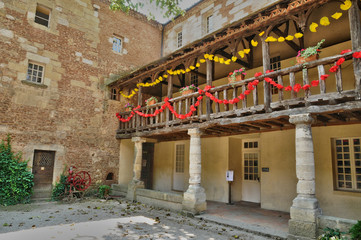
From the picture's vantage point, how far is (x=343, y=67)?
7746 mm

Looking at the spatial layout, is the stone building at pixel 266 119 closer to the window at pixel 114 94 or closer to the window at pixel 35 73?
the window at pixel 114 94

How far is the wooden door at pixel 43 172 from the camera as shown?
1005 cm

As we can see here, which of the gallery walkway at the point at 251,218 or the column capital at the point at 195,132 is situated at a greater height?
the column capital at the point at 195,132

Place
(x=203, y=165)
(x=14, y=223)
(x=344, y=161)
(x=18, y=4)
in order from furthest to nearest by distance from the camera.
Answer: (x=203, y=165) < (x=18, y=4) < (x=344, y=161) < (x=14, y=223)

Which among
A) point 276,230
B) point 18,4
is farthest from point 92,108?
point 276,230

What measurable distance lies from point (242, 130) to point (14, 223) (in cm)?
752

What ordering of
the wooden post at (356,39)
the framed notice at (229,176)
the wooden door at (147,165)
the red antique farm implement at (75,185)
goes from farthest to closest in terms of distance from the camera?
the wooden door at (147,165) < the red antique farm implement at (75,185) < the framed notice at (229,176) < the wooden post at (356,39)

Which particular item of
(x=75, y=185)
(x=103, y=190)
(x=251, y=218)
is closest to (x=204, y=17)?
(x=103, y=190)

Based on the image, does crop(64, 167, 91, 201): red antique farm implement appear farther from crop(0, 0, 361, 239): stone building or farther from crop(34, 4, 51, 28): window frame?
crop(34, 4, 51, 28): window frame

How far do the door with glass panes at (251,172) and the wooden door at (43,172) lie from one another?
8207 mm

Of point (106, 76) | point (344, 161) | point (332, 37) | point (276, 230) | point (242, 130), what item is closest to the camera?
point (276, 230)

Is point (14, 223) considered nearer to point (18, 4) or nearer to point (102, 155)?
point (102, 155)

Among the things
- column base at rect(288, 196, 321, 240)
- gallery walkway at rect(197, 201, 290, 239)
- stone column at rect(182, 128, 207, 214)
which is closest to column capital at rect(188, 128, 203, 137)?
stone column at rect(182, 128, 207, 214)

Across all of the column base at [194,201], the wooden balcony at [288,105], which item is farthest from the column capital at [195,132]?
the column base at [194,201]
